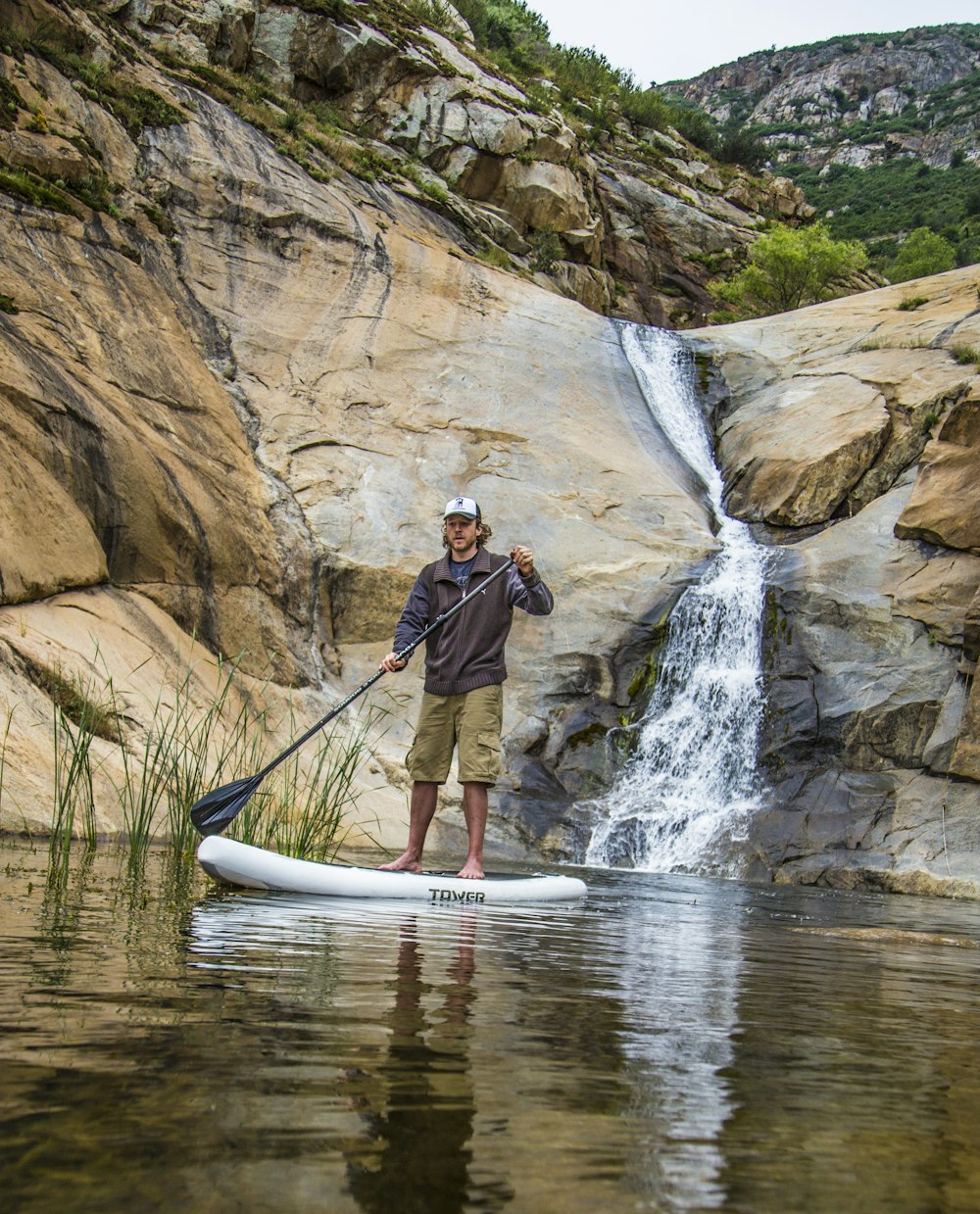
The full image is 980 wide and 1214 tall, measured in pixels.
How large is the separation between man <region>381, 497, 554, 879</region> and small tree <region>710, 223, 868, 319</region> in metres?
27.0

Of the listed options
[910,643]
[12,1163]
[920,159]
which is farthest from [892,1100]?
[920,159]

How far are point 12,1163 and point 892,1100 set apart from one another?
139 centimetres

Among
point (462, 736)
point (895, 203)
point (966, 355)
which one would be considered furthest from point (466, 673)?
point (895, 203)

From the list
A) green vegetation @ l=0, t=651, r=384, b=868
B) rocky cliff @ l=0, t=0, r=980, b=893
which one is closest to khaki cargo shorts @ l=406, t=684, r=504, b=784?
green vegetation @ l=0, t=651, r=384, b=868

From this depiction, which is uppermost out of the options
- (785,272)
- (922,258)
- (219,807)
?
(922,258)

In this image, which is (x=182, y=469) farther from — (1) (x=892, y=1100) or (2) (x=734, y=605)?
(1) (x=892, y=1100)

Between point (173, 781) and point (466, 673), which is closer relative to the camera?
point (466, 673)

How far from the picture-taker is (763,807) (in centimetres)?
1320

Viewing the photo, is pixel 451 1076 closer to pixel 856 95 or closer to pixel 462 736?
pixel 462 736

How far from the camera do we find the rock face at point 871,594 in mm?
12625

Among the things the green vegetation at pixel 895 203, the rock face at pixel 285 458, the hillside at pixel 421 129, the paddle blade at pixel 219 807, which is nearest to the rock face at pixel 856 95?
the green vegetation at pixel 895 203

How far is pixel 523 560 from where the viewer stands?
20.9 ft

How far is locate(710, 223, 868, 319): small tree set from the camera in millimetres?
31000

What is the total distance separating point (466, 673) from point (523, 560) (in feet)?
2.39
